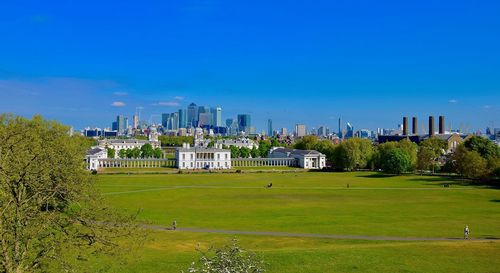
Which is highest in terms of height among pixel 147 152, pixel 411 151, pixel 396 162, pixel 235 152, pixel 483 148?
pixel 483 148

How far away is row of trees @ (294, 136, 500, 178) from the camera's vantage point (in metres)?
88.4

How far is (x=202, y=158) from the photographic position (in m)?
151

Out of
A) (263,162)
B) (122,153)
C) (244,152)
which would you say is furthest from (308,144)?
(122,153)

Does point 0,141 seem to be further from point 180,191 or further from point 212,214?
point 180,191

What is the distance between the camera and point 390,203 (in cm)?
→ 5966

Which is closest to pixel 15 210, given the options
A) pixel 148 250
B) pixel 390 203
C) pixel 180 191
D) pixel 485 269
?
pixel 148 250

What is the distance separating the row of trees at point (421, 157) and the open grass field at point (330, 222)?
6.40 meters

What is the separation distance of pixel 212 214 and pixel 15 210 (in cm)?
3541

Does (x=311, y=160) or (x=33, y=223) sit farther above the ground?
(x=311, y=160)

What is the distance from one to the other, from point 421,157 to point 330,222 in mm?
72862

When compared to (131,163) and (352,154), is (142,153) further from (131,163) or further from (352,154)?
(352,154)

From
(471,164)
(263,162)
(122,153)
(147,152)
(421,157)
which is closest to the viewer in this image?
(471,164)

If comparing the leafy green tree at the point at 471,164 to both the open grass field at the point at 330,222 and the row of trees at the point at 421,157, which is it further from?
the open grass field at the point at 330,222

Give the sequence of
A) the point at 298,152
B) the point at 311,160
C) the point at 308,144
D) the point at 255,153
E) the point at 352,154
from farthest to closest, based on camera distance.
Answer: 1. the point at 308,144
2. the point at 255,153
3. the point at 298,152
4. the point at 311,160
5. the point at 352,154
